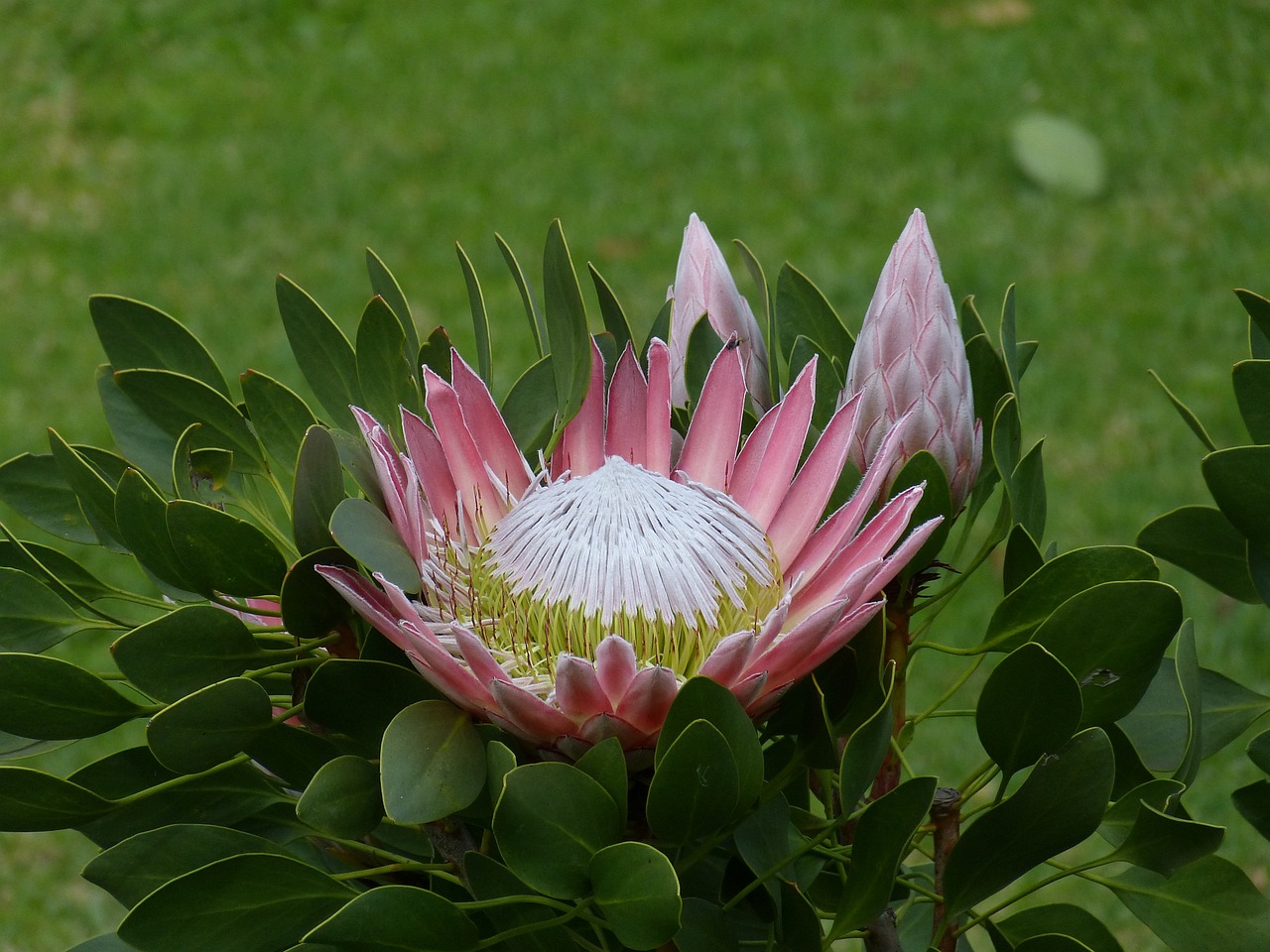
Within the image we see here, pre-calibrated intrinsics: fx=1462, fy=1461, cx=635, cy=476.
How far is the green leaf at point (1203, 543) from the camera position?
1.03 meters

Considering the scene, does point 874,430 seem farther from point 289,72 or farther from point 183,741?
point 289,72

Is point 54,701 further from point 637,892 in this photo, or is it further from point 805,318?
point 805,318

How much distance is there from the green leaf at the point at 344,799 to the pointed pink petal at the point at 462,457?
0.24m

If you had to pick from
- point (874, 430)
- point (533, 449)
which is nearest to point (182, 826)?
point (533, 449)

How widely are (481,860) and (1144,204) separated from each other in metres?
5.18

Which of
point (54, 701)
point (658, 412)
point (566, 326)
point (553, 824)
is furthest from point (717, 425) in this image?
point (54, 701)

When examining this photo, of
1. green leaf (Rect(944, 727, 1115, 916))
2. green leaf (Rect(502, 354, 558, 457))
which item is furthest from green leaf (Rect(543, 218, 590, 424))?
green leaf (Rect(944, 727, 1115, 916))

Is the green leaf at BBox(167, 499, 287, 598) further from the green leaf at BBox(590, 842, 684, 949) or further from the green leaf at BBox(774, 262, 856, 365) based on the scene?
the green leaf at BBox(774, 262, 856, 365)

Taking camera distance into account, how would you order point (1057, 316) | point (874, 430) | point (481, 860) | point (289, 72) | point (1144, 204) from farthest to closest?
point (289, 72) < point (1144, 204) < point (1057, 316) < point (874, 430) < point (481, 860)

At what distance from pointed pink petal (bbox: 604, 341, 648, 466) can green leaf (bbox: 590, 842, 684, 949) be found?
13.7 inches

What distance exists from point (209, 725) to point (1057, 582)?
508 millimetres

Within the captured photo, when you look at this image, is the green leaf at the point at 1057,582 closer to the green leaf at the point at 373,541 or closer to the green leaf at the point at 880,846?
the green leaf at the point at 880,846

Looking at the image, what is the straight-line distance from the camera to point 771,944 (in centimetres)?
86


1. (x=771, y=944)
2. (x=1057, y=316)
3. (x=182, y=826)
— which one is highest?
(x=182, y=826)
